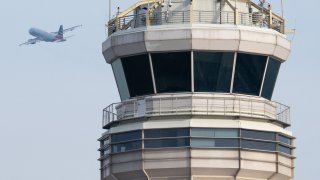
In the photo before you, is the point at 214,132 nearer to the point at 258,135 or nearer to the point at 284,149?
the point at 258,135

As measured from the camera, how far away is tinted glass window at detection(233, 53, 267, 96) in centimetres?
8725

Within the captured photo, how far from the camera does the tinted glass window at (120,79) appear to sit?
89.6 m

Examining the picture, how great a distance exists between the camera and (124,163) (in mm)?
87000

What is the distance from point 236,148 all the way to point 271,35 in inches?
316

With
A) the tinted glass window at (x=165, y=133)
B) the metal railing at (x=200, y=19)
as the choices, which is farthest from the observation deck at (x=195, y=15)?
the tinted glass window at (x=165, y=133)

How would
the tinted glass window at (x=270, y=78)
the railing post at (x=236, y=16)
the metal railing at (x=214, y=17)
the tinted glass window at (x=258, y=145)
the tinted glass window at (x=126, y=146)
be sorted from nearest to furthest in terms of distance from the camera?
1. the tinted glass window at (x=258, y=145)
2. the tinted glass window at (x=126, y=146)
3. the railing post at (x=236, y=16)
4. the metal railing at (x=214, y=17)
5. the tinted glass window at (x=270, y=78)

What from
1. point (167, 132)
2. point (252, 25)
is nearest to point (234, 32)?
point (252, 25)

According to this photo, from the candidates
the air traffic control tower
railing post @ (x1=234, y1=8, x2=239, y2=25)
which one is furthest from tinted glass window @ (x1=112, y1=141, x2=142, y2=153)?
railing post @ (x1=234, y1=8, x2=239, y2=25)

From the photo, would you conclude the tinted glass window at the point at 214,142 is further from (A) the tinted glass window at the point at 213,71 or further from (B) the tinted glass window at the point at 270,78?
(B) the tinted glass window at the point at 270,78

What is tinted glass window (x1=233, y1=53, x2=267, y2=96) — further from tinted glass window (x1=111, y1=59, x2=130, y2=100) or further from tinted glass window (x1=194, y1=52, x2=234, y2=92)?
tinted glass window (x1=111, y1=59, x2=130, y2=100)

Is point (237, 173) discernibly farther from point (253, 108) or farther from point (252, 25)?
point (252, 25)

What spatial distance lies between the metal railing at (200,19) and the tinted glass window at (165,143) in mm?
7795

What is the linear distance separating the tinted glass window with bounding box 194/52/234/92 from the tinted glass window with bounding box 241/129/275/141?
3.10 metres

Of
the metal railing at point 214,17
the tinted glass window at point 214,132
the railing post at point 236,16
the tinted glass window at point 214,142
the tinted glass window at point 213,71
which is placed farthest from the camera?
the metal railing at point 214,17
